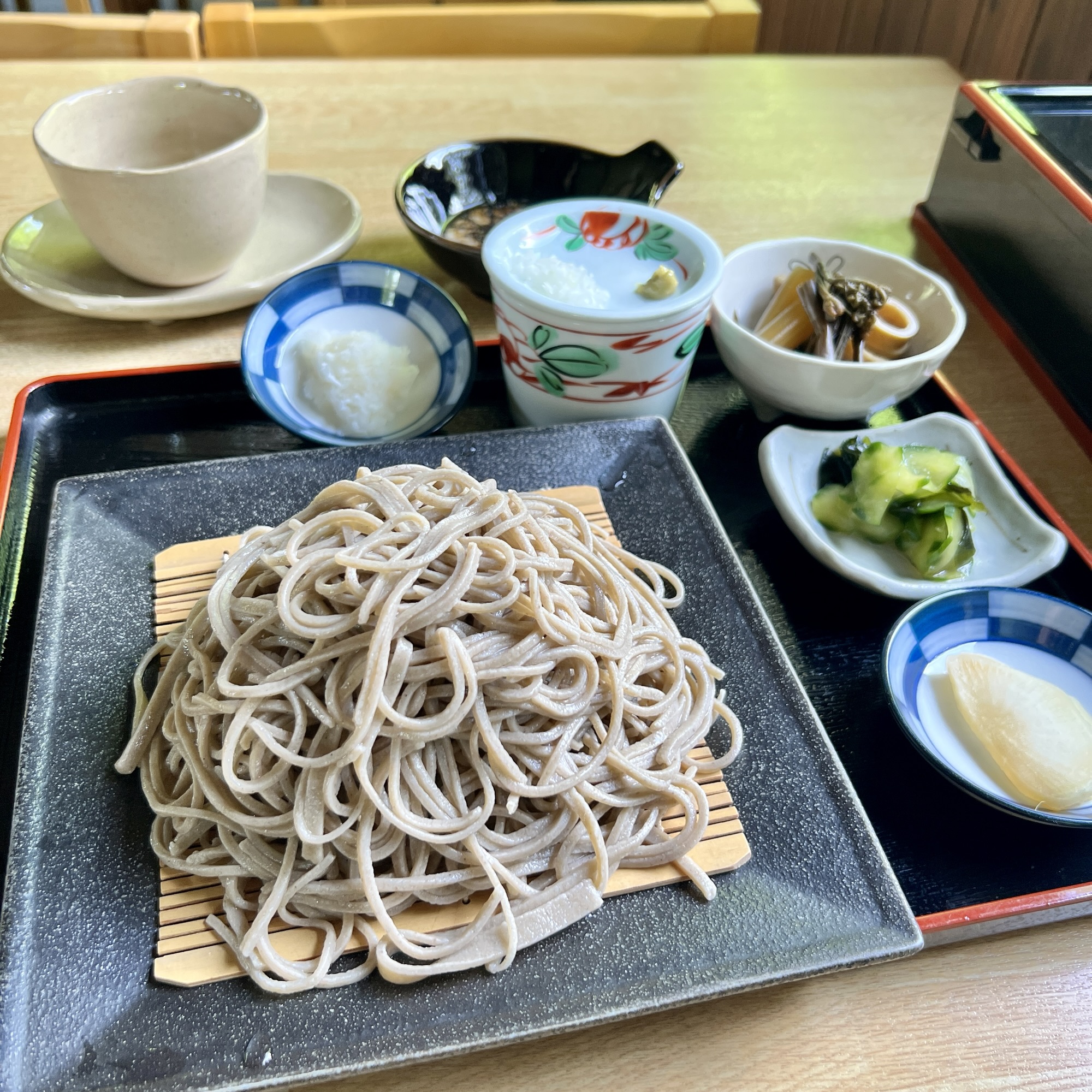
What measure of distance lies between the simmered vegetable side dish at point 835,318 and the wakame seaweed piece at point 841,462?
156 mm

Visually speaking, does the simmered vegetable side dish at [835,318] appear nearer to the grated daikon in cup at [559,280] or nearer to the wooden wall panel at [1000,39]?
the grated daikon in cup at [559,280]

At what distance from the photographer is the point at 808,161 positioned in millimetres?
2188

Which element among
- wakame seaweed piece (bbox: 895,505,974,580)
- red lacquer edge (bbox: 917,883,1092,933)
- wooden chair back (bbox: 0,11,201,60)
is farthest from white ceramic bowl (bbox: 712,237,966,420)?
wooden chair back (bbox: 0,11,201,60)

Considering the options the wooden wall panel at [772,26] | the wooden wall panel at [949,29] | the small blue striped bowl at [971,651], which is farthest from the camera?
the wooden wall panel at [772,26]

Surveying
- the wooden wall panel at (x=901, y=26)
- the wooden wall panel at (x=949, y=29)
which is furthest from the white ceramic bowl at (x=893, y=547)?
the wooden wall panel at (x=901, y=26)

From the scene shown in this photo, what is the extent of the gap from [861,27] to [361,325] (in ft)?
9.43

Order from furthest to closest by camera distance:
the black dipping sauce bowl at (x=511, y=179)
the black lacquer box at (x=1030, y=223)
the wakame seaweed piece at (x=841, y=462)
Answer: the black dipping sauce bowl at (x=511, y=179) < the black lacquer box at (x=1030, y=223) < the wakame seaweed piece at (x=841, y=462)

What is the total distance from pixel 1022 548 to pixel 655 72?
1891 mm

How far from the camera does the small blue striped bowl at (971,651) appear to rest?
982 mm

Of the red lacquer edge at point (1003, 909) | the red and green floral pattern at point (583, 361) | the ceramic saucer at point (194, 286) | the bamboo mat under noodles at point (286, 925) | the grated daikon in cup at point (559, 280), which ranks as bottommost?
the bamboo mat under noodles at point (286, 925)

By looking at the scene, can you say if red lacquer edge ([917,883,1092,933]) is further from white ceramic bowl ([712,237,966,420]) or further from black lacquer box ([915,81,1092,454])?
black lacquer box ([915,81,1092,454])

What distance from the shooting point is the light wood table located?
79 centimetres

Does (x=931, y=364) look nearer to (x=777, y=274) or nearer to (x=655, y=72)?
(x=777, y=274)

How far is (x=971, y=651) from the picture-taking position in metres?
1.09
